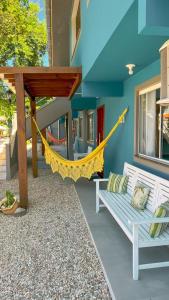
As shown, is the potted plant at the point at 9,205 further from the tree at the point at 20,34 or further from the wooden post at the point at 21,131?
the tree at the point at 20,34

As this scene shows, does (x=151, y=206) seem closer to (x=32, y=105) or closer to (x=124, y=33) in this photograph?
(x=124, y=33)

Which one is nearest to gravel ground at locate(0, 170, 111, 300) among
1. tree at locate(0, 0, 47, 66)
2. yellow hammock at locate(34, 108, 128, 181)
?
yellow hammock at locate(34, 108, 128, 181)

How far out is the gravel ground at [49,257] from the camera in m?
2.32

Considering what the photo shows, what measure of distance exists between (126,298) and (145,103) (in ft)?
9.25

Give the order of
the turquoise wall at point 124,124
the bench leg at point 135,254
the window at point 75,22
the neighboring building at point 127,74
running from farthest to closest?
1. the window at point 75,22
2. the turquoise wall at point 124,124
3. the bench leg at point 135,254
4. the neighboring building at point 127,74

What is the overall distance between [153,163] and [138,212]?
2.65 ft

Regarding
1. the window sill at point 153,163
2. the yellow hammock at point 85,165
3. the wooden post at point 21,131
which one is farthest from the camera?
the yellow hammock at point 85,165

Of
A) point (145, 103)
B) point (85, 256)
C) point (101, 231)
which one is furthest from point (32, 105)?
point (85, 256)

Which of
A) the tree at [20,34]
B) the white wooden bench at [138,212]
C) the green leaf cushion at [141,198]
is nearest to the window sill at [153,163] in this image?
the white wooden bench at [138,212]

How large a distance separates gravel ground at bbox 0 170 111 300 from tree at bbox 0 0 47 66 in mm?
11402

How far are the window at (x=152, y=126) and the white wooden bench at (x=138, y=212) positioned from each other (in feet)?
1.19

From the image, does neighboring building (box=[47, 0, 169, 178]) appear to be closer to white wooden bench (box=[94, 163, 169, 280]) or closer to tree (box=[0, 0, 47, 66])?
white wooden bench (box=[94, 163, 169, 280])

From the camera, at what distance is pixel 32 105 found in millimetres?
7219

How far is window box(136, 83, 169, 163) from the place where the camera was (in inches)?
136
